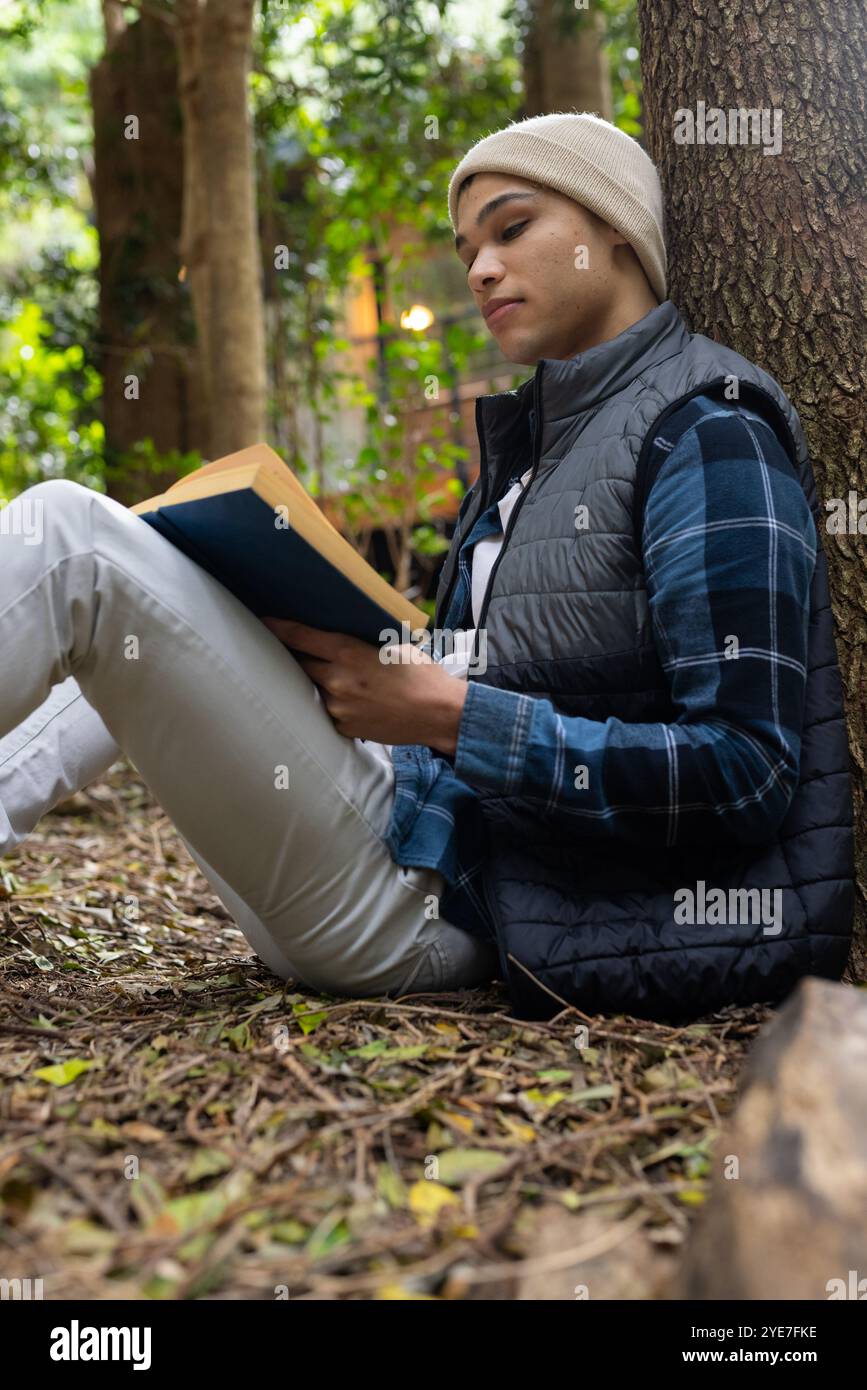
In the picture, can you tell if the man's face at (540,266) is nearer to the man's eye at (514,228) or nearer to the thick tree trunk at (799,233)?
the man's eye at (514,228)

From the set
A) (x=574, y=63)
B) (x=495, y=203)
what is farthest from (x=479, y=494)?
(x=574, y=63)

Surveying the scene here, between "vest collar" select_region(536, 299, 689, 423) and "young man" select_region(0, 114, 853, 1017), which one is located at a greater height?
"vest collar" select_region(536, 299, 689, 423)

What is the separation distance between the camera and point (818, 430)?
230cm

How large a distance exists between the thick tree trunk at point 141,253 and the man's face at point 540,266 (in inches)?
151

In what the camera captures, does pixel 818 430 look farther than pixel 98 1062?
Yes

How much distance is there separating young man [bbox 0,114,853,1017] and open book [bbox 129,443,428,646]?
0.14 feet

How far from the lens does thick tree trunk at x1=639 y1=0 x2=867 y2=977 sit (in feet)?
7.48

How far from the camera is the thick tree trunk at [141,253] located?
6.09m

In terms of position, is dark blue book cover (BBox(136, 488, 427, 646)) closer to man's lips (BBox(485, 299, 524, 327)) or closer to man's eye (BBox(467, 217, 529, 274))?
man's lips (BBox(485, 299, 524, 327))

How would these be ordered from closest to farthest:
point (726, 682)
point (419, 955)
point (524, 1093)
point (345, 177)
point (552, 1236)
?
point (552, 1236), point (524, 1093), point (726, 682), point (419, 955), point (345, 177)

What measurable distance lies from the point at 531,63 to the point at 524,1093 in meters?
5.87

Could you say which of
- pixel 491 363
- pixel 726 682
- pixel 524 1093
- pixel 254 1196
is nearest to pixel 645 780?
pixel 726 682

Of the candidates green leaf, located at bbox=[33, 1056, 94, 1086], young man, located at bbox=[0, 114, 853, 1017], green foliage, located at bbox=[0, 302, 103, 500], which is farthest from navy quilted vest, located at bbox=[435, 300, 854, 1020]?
green foliage, located at bbox=[0, 302, 103, 500]

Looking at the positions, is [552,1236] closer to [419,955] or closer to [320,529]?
[419,955]
